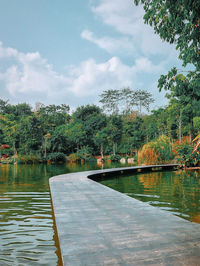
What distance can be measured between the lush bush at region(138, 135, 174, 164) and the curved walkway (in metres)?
9.08

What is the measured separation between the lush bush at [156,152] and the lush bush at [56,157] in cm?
980

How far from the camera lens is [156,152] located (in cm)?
1275

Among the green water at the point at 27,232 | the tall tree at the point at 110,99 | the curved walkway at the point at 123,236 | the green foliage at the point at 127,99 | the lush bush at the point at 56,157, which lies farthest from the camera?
the tall tree at the point at 110,99

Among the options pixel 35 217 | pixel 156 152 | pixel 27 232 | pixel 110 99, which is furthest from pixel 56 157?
pixel 27 232

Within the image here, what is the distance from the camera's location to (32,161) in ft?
65.3

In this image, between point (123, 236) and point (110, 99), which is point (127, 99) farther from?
point (123, 236)

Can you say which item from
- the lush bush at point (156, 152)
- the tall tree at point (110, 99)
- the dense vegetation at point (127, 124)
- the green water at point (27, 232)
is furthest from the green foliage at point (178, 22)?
the tall tree at point (110, 99)

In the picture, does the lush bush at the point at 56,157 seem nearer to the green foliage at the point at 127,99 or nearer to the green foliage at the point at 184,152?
the green foliage at the point at 184,152

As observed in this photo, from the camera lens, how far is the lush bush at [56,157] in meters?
20.8

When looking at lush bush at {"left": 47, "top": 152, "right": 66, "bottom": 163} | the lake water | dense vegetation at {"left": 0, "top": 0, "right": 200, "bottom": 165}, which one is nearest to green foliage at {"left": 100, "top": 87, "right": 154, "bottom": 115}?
dense vegetation at {"left": 0, "top": 0, "right": 200, "bottom": 165}

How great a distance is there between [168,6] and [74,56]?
20.5m

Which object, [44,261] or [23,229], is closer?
[44,261]

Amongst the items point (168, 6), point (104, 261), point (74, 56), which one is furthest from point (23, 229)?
point (74, 56)

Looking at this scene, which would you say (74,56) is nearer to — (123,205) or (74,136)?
(74,136)
